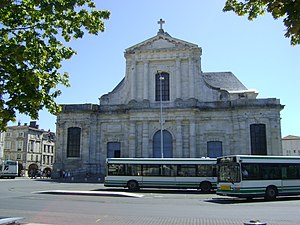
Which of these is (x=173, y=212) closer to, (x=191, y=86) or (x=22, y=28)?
(x=22, y=28)

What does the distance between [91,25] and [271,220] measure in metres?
9.11

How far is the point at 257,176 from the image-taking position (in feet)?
66.6

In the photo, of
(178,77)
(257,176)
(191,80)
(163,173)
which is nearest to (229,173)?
(257,176)

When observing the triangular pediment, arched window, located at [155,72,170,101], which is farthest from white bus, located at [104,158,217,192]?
the triangular pediment

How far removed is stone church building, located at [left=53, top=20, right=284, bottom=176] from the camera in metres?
41.0

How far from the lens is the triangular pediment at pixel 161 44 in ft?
144

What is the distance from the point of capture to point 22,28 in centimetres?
1077

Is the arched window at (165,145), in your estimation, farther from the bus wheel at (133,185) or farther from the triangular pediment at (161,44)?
the bus wheel at (133,185)

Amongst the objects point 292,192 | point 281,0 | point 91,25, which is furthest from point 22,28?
point 292,192

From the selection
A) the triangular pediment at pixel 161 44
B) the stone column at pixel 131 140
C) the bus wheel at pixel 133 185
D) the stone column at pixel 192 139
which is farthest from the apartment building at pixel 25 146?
the bus wheel at pixel 133 185

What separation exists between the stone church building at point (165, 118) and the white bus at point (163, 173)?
13575 mm

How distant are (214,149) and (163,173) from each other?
56.2 ft

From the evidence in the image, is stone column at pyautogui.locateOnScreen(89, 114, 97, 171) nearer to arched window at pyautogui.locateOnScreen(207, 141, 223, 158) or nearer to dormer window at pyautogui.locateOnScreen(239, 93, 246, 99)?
arched window at pyautogui.locateOnScreen(207, 141, 223, 158)

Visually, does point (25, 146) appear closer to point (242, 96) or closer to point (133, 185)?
point (242, 96)
